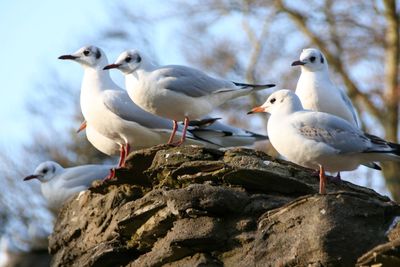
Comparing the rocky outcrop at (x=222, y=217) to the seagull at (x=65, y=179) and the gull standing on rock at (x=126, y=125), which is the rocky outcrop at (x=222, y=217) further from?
the seagull at (x=65, y=179)

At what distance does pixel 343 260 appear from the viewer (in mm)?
6867

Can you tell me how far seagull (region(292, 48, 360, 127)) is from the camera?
9.23 metres

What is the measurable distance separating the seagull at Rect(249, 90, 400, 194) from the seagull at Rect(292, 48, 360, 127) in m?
1.14

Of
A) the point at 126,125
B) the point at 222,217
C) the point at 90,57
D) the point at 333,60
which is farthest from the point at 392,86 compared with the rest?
A: the point at 222,217

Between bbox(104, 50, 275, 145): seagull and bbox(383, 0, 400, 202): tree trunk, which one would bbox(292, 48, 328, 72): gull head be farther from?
bbox(383, 0, 400, 202): tree trunk

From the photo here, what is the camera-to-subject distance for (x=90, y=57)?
1070cm

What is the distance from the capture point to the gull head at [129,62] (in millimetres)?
9516

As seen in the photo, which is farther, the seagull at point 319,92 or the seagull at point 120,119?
the seagull at point 120,119

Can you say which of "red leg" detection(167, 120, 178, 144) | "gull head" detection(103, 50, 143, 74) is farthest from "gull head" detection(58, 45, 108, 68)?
"red leg" detection(167, 120, 178, 144)

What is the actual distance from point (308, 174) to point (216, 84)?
154 cm

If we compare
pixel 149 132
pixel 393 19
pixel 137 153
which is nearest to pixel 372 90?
pixel 393 19

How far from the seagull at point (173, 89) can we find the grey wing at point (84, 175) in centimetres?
163

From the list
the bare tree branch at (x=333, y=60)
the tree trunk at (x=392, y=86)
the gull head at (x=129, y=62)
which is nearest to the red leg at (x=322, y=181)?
the gull head at (x=129, y=62)

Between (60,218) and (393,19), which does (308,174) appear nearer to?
(60,218)
